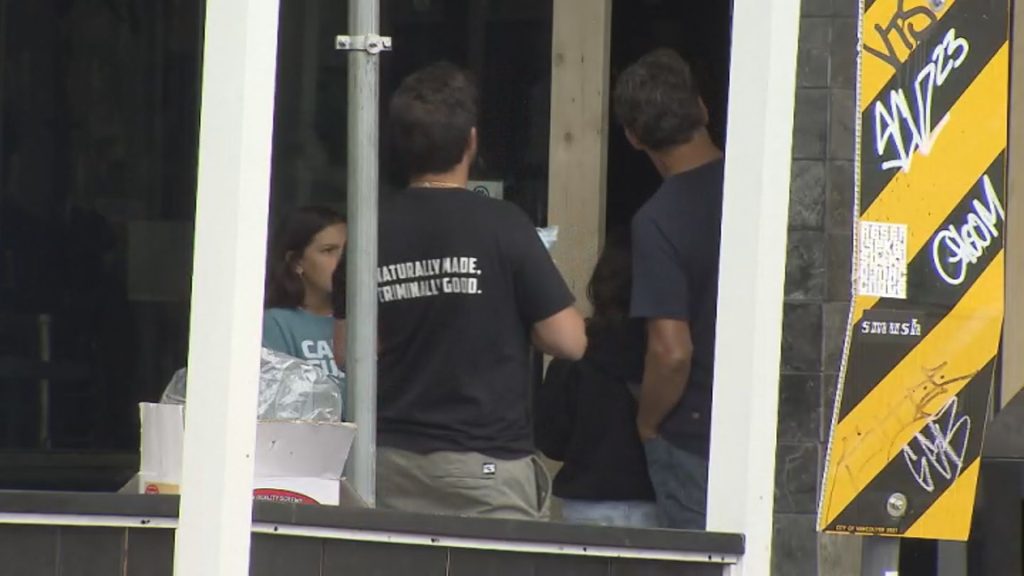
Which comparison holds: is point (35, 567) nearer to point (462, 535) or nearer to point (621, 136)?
point (462, 535)

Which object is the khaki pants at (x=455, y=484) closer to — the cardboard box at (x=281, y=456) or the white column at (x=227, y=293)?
the cardboard box at (x=281, y=456)

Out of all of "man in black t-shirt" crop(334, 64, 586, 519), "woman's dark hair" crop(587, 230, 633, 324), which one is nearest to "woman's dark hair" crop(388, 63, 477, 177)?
"man in black t-shirt" crop(334, 64, 586, 519)

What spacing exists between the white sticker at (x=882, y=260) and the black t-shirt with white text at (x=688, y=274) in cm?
62

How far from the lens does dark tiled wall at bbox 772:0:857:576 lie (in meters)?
5.38

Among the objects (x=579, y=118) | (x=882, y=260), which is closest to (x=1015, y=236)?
(x=579, y=118)

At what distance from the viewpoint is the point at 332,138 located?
5297 mm

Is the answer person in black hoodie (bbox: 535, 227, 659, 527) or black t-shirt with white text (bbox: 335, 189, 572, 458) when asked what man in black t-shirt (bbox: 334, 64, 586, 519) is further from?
person in black hoodie (bbox: 535, 227, 659, 527)

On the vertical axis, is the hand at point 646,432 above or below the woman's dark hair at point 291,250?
below

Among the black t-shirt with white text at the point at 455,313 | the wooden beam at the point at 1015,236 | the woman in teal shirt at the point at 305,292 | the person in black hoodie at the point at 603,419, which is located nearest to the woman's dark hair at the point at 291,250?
the woman in teal shirt at the point at 305,292

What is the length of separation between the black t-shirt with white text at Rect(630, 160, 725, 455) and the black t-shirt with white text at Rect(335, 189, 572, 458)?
25 centimetres

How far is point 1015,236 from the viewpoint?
549 cm

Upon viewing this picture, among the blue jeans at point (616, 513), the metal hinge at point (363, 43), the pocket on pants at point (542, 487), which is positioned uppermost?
the metal hinge at point (363, 43)

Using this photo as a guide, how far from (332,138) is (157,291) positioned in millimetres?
704

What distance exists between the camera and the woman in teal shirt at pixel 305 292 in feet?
13.4
